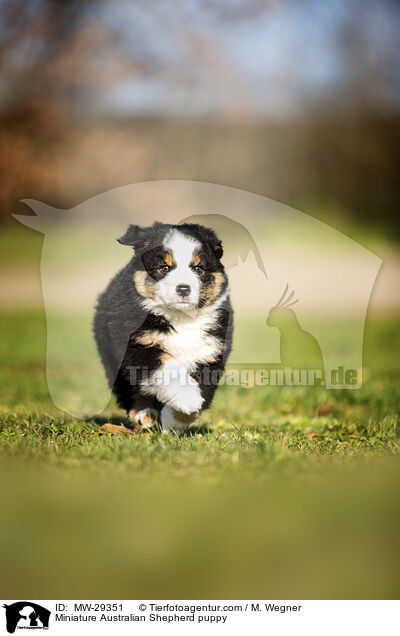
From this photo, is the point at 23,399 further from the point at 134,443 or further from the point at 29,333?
the point at 29,333

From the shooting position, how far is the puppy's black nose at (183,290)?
7.93 ft

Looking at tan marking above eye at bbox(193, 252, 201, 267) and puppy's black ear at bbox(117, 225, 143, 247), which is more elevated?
puppy's black ear at bbox(117, 225, 143, 247)

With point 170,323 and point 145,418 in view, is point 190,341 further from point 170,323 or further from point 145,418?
point 145,418

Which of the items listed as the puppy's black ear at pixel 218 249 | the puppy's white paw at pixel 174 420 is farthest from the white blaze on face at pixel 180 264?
the puppy's white paw at pixel 174 420

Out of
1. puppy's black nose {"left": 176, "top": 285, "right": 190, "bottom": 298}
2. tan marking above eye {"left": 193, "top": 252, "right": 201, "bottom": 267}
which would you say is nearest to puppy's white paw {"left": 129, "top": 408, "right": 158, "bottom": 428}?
puppy's black nose {"left": 176, "top": 285, "right": 190, "bottom": 298}

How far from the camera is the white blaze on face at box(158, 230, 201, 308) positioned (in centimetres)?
241

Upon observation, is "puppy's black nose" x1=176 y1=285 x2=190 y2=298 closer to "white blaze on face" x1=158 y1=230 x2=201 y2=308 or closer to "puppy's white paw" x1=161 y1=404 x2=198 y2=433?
"white blaze on face" x1=158 y1=230 x2=201 y2=308

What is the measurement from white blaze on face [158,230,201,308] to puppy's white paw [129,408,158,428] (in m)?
0.53

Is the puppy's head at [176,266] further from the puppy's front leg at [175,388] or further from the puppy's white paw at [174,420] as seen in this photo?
the puppy's white paw at [174,420]

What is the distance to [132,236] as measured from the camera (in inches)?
101

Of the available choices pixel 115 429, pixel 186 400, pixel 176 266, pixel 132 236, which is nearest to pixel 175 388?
pixel 186 400

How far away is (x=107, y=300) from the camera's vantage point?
2.87 meters

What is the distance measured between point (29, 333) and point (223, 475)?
3506mm
